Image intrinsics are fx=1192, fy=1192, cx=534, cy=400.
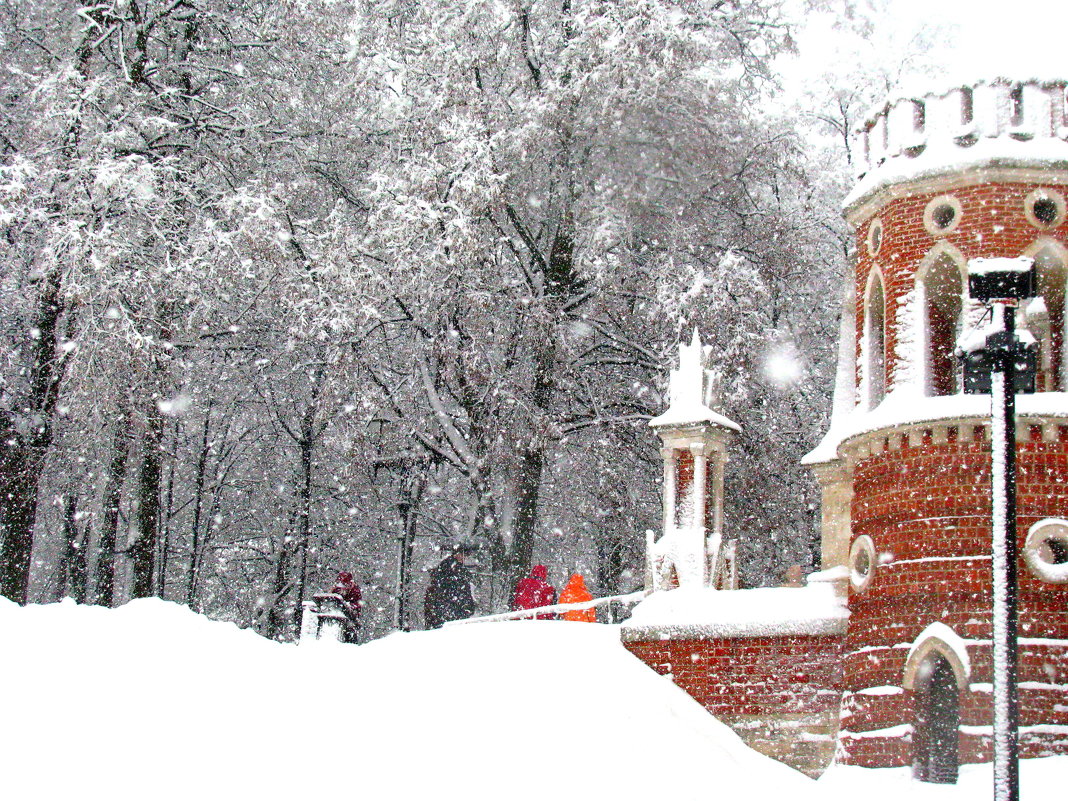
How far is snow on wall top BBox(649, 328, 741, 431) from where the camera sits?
13375 mm

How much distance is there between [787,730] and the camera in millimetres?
11648

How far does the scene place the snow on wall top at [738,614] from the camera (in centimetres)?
1174

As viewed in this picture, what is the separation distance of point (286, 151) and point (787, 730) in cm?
1201

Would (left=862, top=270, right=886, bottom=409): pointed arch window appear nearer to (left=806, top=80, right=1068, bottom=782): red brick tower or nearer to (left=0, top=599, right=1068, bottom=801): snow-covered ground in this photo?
(left=806, top=80, right=1068, bottom=782): red brick tower

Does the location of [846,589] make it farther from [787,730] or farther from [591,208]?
[591,208]

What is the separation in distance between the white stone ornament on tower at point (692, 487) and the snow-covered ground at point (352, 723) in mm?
1521

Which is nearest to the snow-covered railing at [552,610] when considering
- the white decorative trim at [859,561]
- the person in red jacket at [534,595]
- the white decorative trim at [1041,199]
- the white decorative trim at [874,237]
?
the person in red jacket at [534,595]

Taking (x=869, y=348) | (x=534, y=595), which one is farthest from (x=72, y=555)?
(x=869, y=348)

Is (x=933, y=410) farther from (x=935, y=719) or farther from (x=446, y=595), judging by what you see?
(x=446, y=595)

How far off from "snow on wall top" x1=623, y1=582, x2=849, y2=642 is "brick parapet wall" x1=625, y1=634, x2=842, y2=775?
0.37 feet

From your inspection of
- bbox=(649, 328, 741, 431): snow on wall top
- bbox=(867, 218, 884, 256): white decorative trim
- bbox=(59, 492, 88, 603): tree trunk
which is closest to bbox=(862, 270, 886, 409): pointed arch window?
bbox=(867, 218, 884, 256): white decorative trim

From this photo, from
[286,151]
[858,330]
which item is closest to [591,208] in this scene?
[286,151]

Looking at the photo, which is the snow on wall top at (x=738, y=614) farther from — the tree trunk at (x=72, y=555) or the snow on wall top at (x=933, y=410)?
the tree trunk at (x=72, y=555)

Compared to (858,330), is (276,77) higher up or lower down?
higher up
